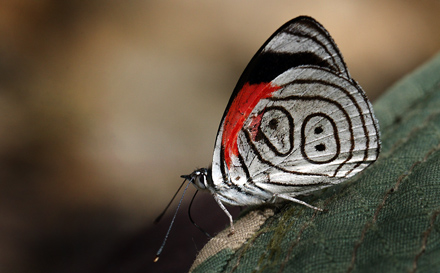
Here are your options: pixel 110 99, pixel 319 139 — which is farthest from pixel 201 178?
pixel 110 99

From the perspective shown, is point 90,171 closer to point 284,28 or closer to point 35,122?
point 35,122

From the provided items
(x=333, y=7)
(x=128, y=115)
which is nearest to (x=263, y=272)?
(x=128, y=115)

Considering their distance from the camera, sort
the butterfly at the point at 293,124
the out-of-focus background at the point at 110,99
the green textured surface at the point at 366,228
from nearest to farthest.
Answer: the green textured surface at the point at 366,228, the butterfly at the point at 293,124, the out-of-focus background at the point at 110,99

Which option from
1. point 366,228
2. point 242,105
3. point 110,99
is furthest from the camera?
point 110,99

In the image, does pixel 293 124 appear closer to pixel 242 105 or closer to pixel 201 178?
pixel 242 105

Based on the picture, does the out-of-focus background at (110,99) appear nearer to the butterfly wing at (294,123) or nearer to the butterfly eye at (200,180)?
the butterfly eye at (200,180)

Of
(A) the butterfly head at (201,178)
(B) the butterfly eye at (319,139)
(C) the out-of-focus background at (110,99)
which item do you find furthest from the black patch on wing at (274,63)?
(C) the out-of-focus background at (110,99)

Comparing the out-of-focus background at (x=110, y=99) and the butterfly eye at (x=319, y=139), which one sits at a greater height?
the out-of-focus background at (x=110, y=99)

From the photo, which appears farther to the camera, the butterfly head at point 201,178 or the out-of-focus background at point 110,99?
the out-of-focus background at point 110,99
